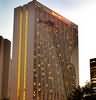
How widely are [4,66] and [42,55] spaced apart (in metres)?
16.7

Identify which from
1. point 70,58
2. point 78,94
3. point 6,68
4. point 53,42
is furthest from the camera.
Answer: point 6,68

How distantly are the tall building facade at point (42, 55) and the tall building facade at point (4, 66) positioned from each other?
13.3 meters

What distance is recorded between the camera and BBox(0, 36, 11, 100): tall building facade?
4744 cm

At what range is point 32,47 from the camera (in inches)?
1266

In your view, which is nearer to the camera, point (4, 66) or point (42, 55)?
point (42, 55)

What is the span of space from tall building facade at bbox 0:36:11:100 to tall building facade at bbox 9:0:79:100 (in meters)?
13.3

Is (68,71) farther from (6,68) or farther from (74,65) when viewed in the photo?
(6,68)

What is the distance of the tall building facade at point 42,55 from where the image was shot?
3183 centimetres

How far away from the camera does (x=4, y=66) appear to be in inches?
1954

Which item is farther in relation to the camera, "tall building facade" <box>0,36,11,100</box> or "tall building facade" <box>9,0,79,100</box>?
"tall building facade" <box>0,36,11,100</box>

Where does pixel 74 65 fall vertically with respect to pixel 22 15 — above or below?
below

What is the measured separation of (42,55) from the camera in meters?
34.7

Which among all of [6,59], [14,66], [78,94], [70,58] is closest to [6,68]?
[6,59]

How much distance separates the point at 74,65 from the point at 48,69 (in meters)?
5.42
